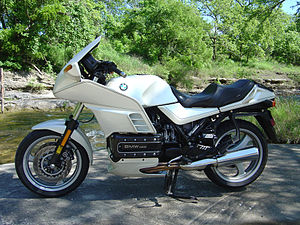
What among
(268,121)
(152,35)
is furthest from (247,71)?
(268,121)

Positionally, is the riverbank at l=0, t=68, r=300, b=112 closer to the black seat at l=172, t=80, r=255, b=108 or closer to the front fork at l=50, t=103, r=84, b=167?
the black seat at l=172, t=80, r=255, b=108

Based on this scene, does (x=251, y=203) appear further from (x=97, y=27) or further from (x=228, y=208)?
(x=97, y=27)

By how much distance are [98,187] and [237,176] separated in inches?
64.9

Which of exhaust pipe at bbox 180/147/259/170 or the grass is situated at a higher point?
the grass

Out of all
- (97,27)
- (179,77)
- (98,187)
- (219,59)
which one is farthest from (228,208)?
(219,59)

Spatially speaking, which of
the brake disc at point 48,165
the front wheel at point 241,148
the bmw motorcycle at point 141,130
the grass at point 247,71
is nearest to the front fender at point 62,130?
the bmw motorcycle at point 141,130

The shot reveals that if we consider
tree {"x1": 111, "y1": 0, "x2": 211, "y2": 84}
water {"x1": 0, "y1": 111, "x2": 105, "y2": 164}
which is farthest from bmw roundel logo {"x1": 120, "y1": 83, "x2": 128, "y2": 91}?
tree {"x1": 111, "y1": 0, "x2": 211, "y2": 84}

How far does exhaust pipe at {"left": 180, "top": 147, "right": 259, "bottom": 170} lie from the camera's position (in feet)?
10.5

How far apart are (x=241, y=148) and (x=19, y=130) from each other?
7.22m

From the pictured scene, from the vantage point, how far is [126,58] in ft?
79.2

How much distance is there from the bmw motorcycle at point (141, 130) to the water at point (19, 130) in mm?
1569

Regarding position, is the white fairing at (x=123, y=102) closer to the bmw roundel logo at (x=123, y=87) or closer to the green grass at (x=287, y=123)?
the bmw roundel logo at (x=123, y=87)

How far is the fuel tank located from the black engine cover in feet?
1.17

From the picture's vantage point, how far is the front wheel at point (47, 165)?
3070 millimetres
